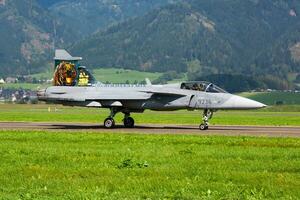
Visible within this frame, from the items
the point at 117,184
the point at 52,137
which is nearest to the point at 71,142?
the point at 52,137

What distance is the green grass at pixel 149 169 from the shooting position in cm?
1828

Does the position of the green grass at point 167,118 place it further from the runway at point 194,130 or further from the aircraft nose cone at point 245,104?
the aircraft nose cone at point 245,104

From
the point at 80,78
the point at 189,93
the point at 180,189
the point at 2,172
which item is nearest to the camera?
the point at 180,189

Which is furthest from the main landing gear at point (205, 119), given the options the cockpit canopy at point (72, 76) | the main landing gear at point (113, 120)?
the cockpit canopy at point (72, 76)

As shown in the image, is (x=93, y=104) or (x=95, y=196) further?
(x=93, y=104)

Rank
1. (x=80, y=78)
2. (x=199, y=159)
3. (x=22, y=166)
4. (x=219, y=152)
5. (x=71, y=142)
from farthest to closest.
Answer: (x=80, y=78) < (x=71, y=142) < (x=219, y=152) < (x=199, y=159) < (x=22, y=166)

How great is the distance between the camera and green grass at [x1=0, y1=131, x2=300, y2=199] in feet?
60.0

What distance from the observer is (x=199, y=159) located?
25.8 m

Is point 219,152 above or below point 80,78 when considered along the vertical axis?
below

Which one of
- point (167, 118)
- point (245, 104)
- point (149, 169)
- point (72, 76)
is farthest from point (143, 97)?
point (167, 118)

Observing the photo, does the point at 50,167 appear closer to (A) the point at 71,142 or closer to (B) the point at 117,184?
(B) the point at 117,184

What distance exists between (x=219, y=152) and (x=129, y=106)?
24.6m

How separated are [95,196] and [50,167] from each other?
20.1 feet

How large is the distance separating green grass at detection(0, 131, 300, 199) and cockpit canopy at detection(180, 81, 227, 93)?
15628 mm
